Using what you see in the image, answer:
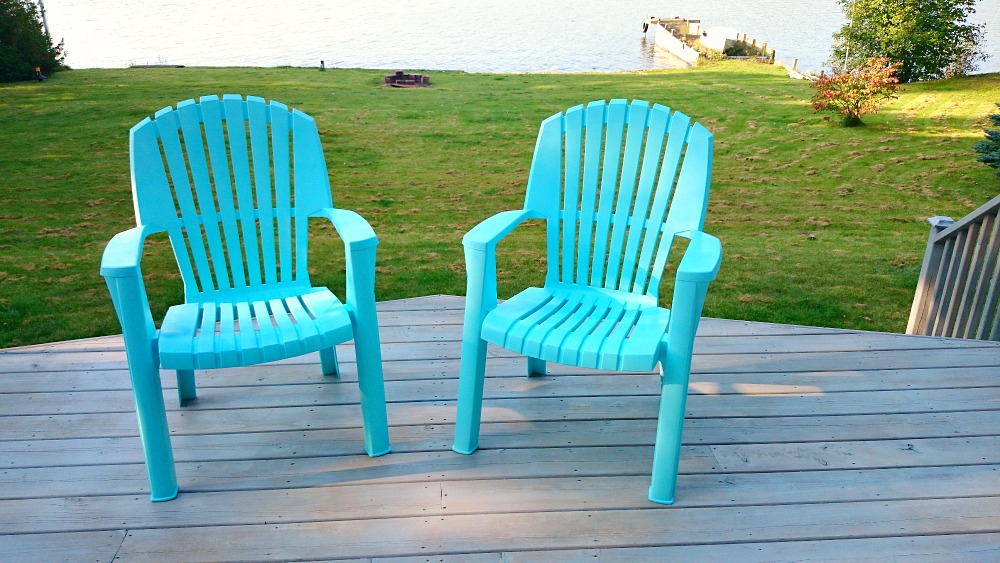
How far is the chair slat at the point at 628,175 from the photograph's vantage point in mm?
2447

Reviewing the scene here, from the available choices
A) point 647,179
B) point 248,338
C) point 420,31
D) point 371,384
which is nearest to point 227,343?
point 248,338

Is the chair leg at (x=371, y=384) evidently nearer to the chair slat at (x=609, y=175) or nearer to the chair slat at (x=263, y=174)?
the chair slat at (x=263, y=174)

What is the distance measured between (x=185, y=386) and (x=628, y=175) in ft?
5.43

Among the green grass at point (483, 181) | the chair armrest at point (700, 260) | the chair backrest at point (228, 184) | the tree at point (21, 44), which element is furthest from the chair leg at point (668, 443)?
the tree at point (21, 44)

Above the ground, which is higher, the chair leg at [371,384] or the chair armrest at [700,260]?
the chair armrest at [700,260]

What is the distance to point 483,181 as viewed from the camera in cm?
788

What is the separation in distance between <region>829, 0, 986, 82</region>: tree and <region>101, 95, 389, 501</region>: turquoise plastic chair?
1416cm

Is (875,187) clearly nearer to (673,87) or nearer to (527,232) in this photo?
(527,232)

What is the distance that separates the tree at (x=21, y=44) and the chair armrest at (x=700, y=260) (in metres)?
13.7

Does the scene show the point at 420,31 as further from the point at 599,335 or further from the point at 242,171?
the point at 599,335

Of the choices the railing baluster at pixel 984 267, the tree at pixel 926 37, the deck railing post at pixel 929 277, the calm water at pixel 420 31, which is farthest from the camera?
the calm water at pixel 420 31

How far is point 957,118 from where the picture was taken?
10.1m

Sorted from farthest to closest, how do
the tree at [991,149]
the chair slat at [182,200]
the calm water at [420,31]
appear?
the calm water at [420,31]
the tree at [991,149]
the chair slat at [182,200]

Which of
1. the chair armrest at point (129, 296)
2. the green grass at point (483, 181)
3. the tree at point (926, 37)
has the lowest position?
the green grass at point (483, 181)
